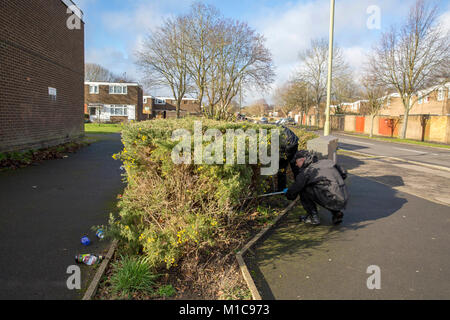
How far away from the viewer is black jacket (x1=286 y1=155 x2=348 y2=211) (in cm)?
480

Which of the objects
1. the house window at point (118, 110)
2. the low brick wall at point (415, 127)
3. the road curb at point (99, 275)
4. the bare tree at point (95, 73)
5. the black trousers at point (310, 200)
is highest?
the bare tree at point (95, 73)

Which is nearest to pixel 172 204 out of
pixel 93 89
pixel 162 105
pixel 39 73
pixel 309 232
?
pixel 309 232

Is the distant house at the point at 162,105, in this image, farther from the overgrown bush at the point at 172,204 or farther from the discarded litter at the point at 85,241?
the discarded litter at the point at 85,241

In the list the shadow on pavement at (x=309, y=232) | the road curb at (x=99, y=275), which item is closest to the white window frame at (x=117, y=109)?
the shadow on pavement at (x=309, y=232)

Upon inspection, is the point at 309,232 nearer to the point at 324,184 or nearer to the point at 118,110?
the point at 324,184

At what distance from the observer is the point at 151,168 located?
174 inches

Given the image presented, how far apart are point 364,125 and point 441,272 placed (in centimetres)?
3864

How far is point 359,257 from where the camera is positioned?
3.91 meters

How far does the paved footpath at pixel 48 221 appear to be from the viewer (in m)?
3.16

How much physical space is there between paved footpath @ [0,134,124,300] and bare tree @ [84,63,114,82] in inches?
2791

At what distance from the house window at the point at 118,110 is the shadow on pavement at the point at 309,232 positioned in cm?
4374

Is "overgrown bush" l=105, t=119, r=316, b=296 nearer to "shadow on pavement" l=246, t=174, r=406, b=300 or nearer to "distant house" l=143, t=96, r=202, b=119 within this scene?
"shadow on pavement" l=246, t=174, r=406, b=300
